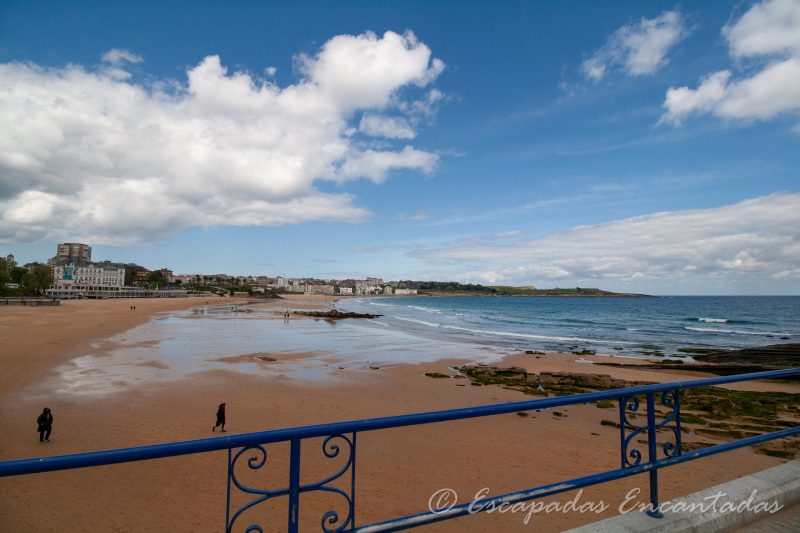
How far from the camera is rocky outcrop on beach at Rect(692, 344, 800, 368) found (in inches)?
848

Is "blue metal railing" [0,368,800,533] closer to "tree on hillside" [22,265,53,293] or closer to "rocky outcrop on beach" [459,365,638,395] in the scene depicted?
"rocky outcrop on beach" [459,365,638,395]

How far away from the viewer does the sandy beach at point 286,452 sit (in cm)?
655

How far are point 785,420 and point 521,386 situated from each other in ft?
25.2

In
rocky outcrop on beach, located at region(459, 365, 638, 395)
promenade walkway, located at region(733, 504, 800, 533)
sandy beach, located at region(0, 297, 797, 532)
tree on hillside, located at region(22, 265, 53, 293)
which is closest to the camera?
promenade walkway, located at region(733, 504, 800, 533)

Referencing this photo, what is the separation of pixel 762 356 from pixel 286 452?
88.9 feet

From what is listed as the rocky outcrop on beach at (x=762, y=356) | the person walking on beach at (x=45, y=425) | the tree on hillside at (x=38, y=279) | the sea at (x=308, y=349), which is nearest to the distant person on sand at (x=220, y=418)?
the person walking on beach at (x=45, y=425)

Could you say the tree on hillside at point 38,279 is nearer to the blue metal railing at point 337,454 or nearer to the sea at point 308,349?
the sea at point 308,349

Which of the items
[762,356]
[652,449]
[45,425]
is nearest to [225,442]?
[652,449]

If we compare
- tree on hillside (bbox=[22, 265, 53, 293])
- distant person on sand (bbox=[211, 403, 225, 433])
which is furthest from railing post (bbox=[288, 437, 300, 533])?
tree on hillside (bbox=[22, 265, 53, 293])

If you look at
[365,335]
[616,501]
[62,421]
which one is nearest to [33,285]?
[365,335]

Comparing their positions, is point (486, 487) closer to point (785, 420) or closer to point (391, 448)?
point (391, 448)

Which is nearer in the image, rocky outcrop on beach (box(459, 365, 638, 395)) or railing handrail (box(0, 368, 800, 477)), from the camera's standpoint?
railing handrail (box(0, 368, 800, 477))

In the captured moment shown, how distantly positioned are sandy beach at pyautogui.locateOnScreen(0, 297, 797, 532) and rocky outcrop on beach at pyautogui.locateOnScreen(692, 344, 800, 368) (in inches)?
245

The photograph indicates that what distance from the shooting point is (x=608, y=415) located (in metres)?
12.4
